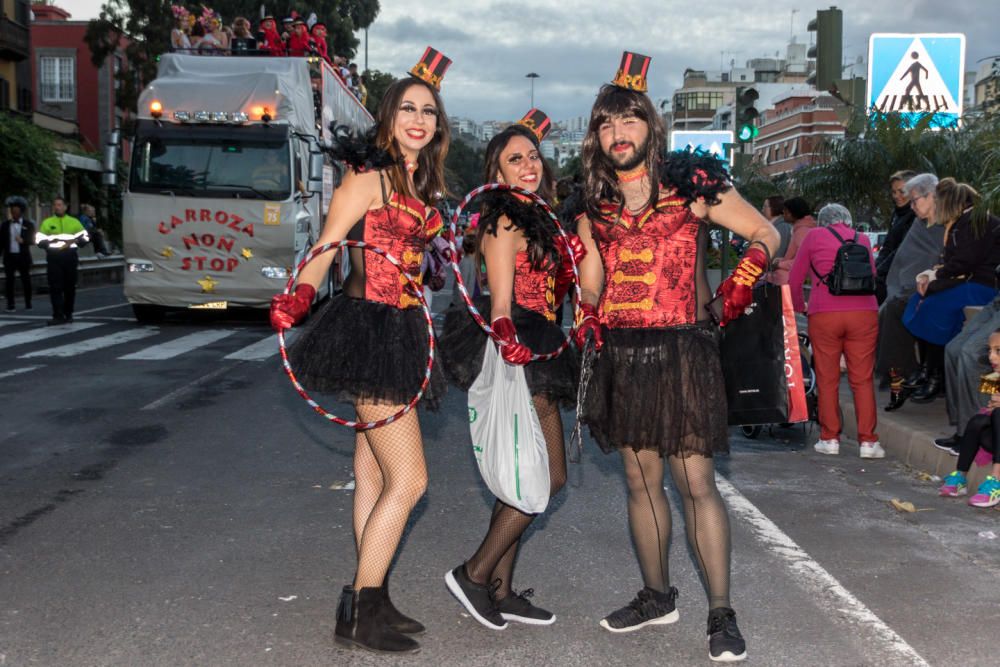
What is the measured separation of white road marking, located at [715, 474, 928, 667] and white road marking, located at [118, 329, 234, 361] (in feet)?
29.5

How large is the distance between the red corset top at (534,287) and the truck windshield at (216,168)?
13174 millimetres

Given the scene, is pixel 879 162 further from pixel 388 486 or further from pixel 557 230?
pixel 388 486

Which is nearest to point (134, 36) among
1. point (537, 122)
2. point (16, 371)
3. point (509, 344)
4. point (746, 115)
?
point (746, 115)

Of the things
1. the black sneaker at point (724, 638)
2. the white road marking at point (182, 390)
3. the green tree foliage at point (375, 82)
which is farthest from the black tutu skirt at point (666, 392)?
the green tree foliage at point (375, 82)

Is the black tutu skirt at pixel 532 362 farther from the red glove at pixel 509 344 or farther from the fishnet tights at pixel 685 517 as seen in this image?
the fishnet tights at pixel 685 517

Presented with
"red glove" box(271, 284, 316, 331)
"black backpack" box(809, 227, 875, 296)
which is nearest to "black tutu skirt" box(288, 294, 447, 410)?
"red glove" box(271, 284, 316, 331)

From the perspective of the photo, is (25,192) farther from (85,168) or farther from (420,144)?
(420,144)

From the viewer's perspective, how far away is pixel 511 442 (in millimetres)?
4215

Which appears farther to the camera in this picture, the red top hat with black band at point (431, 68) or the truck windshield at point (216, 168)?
the truck windshield at point (216, 168)

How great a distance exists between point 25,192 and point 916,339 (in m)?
25.2

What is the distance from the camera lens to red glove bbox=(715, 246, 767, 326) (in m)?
4.01

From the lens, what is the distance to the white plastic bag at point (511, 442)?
4.21 m

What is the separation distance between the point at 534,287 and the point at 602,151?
1.99ft

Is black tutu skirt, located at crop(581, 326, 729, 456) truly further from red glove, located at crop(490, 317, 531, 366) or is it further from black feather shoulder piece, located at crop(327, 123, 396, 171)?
black feather shoulder piece, located at crop(327, 123, 396, 171)
